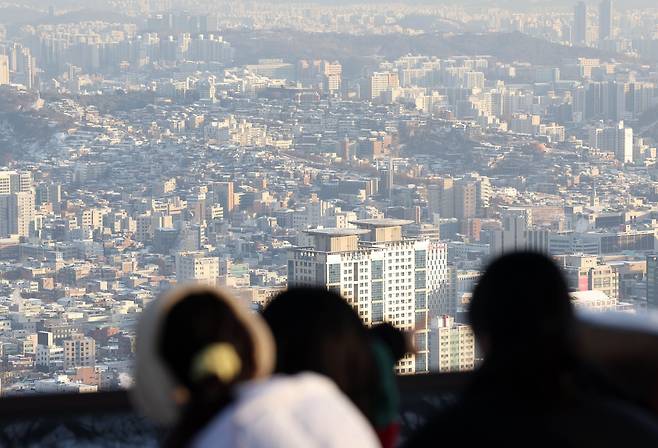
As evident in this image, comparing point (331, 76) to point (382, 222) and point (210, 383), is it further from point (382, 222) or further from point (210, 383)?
point (210, 383)

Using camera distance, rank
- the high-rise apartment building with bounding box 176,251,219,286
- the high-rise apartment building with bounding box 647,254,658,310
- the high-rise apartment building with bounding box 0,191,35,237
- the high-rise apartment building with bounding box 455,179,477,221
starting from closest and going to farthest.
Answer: the high-rise apartment building with bounding box 647,254,658,310 < the high-rise apartment building with bounding box 176,251,219,286 < the high-rise apartment building with bounding box 0,191,35,237 < the high-rise apartment building with bounding box 455,179,477,221

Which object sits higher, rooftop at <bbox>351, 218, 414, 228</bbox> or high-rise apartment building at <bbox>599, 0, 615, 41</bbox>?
high-rise apartment building at <bbox>599, 0, 615, 41</bbox>

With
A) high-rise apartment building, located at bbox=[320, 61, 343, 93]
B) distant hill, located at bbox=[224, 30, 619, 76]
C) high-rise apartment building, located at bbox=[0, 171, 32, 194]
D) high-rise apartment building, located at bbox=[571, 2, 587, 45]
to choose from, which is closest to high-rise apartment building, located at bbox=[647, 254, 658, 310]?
high-rise apartment building, located at bbox=[0, 171, 32, 194]

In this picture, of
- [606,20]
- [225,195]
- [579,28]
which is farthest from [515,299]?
[606,20]

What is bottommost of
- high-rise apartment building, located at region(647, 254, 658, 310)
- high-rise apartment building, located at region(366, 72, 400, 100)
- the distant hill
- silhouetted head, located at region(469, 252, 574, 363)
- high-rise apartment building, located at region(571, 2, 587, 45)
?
high-rise apartment building, located at region(647, 254, 658, 310)

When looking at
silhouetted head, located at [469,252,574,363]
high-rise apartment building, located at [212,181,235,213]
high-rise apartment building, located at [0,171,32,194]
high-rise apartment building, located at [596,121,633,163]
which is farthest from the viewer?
high-rise apartment building, located at [596,121,633,163]

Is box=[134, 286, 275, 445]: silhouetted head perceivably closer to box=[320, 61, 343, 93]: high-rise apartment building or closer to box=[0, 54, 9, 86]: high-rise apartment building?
box=[0, 54, 9, 86]: high-rise apartment building

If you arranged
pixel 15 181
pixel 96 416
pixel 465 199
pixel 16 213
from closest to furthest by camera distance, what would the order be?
pixel 96 416, pixel 16 213, pixel 465 199, pixel 15 181

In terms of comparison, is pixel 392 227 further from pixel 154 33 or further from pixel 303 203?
pixel 154 33
